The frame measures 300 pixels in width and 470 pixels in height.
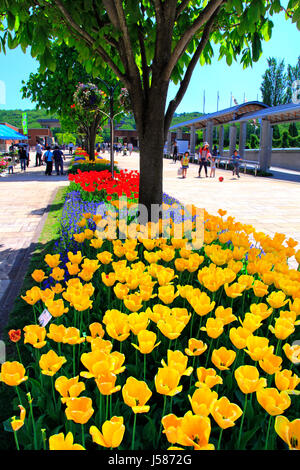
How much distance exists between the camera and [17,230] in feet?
25.9

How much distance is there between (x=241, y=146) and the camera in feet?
99.8

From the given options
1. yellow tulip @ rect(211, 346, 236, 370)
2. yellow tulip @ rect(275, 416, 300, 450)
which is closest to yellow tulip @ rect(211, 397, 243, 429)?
yellow tulip @ rect(275, 416, 300, 450)

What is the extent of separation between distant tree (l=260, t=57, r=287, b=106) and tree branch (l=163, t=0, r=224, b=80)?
53252 mm

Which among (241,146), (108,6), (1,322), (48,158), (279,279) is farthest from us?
(241,146)

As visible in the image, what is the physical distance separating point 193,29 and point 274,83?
5447cm

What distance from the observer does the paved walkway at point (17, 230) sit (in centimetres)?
475

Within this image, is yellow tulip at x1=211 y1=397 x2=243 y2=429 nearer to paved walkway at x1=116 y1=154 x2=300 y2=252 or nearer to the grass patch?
the grass patch

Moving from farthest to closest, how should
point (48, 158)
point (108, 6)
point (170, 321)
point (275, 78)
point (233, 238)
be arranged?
point (275, 78), point (48, 158), point (108, 6), point (233, 238), point (170, 321)

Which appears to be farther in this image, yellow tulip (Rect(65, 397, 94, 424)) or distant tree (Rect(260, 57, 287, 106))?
distant tree (Rect(260, 57, 287, 106))

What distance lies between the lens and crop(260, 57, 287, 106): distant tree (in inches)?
2067

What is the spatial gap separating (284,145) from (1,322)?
145ft

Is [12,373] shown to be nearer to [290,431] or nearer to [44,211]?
[290,431]

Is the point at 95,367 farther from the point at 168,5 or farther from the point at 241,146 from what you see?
the point at 241,146
